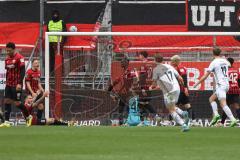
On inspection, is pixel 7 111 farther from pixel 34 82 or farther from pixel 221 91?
pixel 221 91

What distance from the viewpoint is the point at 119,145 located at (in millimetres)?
14906

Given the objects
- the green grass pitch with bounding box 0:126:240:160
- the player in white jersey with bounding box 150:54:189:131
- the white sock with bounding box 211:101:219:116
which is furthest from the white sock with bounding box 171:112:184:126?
the white sock with bounding box 211:101:219:116

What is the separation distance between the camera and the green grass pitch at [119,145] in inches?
502

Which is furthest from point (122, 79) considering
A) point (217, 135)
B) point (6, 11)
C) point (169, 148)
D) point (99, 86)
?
point (169, 148)

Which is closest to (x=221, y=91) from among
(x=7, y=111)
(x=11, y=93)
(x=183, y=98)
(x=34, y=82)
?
(x=183, y=98)

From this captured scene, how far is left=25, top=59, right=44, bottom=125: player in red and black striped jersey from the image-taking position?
950 inches

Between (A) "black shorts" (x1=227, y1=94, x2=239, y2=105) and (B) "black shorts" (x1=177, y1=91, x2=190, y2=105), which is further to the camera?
(A) "black shorts" (x1=227, y1=94, x2=239, y2=105)

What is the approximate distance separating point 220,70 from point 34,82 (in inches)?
219

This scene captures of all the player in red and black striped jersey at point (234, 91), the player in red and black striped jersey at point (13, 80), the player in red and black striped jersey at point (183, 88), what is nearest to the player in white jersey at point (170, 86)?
the player in red and black striped jersey at point (183, 88)

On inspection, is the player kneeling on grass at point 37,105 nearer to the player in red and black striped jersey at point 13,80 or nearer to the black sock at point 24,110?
the black sock at point 24,110

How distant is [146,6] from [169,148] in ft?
46.2

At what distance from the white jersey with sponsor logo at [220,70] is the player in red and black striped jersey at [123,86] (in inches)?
127

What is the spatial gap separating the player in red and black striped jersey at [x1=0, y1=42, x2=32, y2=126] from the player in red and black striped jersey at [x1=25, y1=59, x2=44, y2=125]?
39.7 inches

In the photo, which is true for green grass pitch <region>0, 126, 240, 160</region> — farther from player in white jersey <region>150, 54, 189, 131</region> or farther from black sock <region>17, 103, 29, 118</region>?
black sock <region>17, 103, 29, 118</region>
